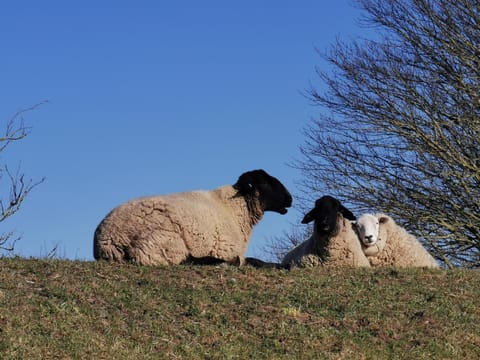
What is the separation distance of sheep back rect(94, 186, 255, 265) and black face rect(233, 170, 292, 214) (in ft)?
3.45

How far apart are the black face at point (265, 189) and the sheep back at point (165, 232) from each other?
1.05m

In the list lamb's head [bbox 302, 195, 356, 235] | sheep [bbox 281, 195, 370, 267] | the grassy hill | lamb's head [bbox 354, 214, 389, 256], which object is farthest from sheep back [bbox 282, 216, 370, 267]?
the grassy hill

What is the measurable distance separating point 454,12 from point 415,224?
18.2 ft

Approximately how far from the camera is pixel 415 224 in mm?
21766

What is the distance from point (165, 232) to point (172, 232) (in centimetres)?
12

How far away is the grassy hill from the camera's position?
893cm

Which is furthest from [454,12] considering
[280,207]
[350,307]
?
[350,307]

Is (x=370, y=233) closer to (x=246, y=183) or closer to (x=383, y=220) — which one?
(x=383, y=220)

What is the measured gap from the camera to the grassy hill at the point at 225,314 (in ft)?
29.3

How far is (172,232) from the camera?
40.9ft

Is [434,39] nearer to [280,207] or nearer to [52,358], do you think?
[280,207]

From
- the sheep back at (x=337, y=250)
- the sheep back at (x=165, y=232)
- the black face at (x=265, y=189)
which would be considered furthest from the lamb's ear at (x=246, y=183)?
the sheep back at (x=337, y=250)

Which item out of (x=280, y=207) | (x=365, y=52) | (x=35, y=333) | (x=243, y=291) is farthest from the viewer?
(x=365, y=52)

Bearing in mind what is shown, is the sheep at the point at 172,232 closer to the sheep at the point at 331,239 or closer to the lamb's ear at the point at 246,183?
the lamb's ear at the point at 246,183
